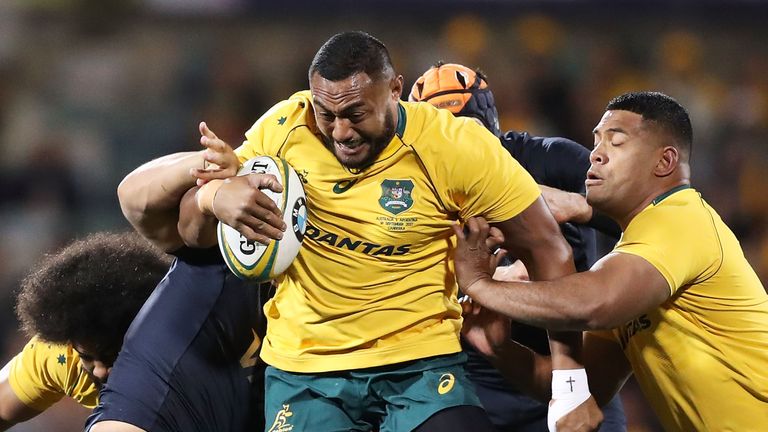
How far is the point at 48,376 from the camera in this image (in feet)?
15.2

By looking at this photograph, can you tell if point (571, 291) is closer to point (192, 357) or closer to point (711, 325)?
point (711, 325)

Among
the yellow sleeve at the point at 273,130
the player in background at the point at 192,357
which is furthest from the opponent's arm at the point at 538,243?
the player in background at the point at 192,357

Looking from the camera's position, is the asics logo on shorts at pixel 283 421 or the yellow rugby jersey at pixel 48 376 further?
the yellow rugby jersey at pixel 48 376

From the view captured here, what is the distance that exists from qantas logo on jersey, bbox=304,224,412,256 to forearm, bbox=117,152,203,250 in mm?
492

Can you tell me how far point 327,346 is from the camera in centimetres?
361

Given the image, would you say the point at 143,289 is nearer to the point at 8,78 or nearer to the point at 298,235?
the point at 298,235

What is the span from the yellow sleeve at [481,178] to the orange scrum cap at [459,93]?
1.15 meters

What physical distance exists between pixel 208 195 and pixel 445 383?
98 cm

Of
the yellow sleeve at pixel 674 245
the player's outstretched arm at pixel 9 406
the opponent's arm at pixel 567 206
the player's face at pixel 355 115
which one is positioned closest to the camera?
the player's face at pixel 355 115

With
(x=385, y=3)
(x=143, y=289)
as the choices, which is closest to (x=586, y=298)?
(x=143, y=289)

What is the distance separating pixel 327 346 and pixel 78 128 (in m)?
6.56

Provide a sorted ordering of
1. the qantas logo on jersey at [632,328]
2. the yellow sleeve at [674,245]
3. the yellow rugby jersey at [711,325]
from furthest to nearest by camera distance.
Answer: the qantas logo on jersey at [632,328], the yellow rugby jersey at [711,325], the yellow sleeve at [674,245]

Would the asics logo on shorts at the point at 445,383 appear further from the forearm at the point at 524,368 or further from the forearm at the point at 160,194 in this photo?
the forearm at the point at 160,194

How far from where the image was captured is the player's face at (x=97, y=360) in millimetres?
4305
